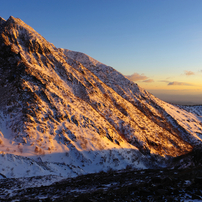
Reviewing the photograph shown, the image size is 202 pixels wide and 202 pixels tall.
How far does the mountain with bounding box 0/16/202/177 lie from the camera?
19.8 m

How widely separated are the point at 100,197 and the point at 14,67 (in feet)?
96.2

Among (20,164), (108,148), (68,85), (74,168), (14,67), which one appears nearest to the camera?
(20,164)

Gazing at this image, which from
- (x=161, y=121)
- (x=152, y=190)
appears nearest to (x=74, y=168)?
(x=152, y=190)

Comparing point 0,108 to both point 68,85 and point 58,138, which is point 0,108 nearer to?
point 58,138

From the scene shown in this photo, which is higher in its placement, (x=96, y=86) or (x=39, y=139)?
(x=96, y=86)

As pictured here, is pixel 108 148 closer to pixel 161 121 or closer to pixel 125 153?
pixel 125 153

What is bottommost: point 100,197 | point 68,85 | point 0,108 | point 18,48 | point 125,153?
point 125,153

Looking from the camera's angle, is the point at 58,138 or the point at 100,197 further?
the point at 58,138

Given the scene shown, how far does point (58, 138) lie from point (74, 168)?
5.13 metres

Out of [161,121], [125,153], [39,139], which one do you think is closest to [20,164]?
[39,139]

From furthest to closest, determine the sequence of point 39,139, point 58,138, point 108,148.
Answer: point 108,148
point 58,138
point 39,139

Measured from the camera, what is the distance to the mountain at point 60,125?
19797 mm

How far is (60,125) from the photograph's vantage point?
80.2 feet

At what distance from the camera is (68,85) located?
119 ft
